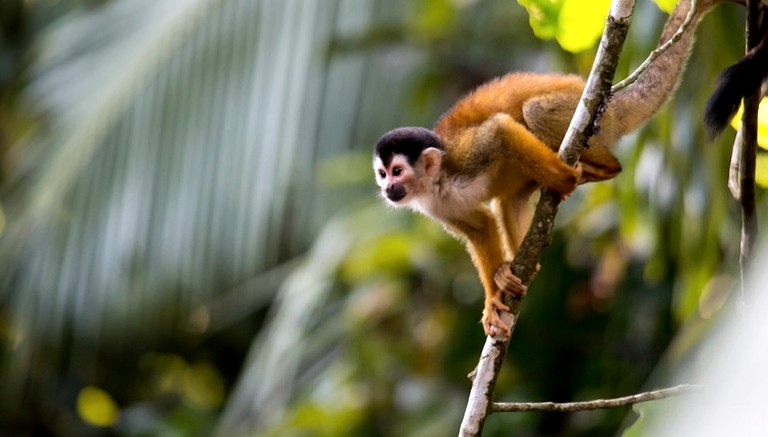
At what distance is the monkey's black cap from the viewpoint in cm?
295

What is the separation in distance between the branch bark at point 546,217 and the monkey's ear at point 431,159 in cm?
89

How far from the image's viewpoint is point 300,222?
554 cm

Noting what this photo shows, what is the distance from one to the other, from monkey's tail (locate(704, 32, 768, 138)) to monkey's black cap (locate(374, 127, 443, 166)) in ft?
3.83

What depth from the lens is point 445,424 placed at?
420 centimetres

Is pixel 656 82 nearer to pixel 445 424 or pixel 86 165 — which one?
pixel 445 424

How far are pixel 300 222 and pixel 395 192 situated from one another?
98.1 inches

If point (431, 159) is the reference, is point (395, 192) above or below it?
below

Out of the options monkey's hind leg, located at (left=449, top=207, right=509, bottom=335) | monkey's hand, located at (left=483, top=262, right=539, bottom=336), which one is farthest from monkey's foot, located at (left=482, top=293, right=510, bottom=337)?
monkey's hind leg, located at (left=449, top=207, right=509, bottom=335)

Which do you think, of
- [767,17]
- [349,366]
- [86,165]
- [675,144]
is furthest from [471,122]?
[86,165]

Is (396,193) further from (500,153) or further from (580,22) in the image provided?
(580,22)

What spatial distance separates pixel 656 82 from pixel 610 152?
0.24m

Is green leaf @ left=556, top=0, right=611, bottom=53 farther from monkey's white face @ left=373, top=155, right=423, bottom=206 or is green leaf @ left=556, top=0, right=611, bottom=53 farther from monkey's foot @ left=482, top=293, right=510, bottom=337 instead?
monkey's white face @ left=373, top=155, right=423, bottom=206

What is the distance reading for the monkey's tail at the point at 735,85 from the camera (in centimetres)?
178

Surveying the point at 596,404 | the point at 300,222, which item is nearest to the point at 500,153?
the point at 596,404
